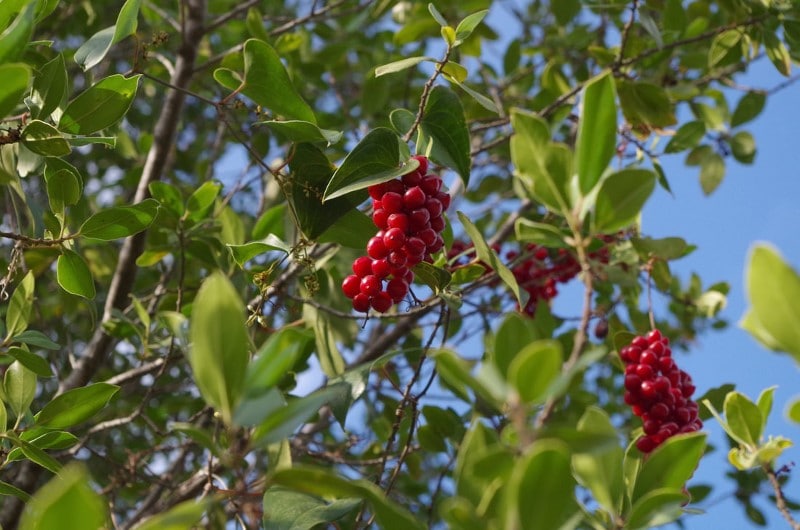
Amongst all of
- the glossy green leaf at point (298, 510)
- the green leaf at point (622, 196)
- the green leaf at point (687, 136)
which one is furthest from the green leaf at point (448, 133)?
the green leaf at point (687, 136)

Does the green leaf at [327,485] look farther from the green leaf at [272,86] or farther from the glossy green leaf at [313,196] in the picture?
the green leaf at [272,86]

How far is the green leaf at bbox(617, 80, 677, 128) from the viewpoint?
2.38 m

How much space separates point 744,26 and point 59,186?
2.27 metres

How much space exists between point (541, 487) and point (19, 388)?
1.19m

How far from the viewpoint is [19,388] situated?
4.91ft

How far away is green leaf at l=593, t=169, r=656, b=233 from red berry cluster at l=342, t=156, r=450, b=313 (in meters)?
0.45

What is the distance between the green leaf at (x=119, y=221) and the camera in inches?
58.2

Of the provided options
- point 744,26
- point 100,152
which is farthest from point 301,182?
point 100,152

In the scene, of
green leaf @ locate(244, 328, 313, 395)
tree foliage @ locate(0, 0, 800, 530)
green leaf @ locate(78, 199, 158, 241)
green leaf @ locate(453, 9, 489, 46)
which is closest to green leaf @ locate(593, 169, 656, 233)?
tree foliage @ locate(0, 0, 800, 530)

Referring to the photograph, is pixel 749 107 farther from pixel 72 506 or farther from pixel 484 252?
pixel 72 506

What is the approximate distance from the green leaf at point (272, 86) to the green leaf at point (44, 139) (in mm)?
346

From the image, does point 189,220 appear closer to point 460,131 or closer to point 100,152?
point 460,131

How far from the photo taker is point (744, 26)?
261 cm

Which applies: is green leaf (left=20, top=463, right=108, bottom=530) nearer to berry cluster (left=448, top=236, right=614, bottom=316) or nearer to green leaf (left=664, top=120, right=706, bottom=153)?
berry cluster (left=448, top=236, right=614, bottom=316)
